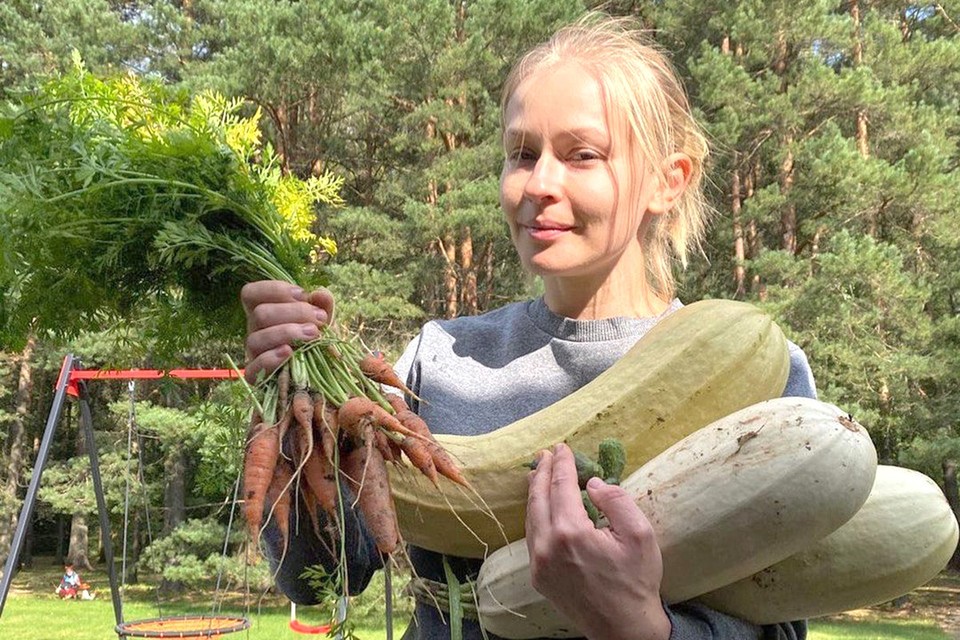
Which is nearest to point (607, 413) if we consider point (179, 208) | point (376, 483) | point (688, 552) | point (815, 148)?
point (688, 552)

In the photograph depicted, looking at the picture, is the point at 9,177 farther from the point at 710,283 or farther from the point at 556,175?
the point at 710,283

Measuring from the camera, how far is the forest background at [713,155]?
1269cm

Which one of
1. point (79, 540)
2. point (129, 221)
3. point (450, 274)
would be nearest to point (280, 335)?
point (129, 221)

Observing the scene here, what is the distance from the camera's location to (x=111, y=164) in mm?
1574

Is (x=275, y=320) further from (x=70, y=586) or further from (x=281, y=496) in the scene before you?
(x=70, y=586)

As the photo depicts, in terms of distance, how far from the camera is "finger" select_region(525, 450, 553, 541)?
4.02 ft

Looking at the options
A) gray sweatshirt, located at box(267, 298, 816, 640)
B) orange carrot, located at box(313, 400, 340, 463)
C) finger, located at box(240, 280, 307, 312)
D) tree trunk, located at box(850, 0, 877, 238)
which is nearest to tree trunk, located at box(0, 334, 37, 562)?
tree trunk, located at box(850, 0, 877, 238)

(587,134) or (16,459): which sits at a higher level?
(587,134)

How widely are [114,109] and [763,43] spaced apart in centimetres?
1413

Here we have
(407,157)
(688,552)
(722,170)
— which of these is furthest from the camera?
(407,157)

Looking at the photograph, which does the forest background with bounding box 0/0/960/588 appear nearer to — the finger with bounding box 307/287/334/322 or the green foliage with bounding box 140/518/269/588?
the green foliage with bounding box 140/518/269/588

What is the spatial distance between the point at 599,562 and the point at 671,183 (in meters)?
0.87

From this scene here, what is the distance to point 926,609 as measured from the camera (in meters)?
16.8

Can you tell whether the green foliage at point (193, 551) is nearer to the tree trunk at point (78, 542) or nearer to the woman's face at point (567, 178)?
the tree trunk at point (78, 542)
